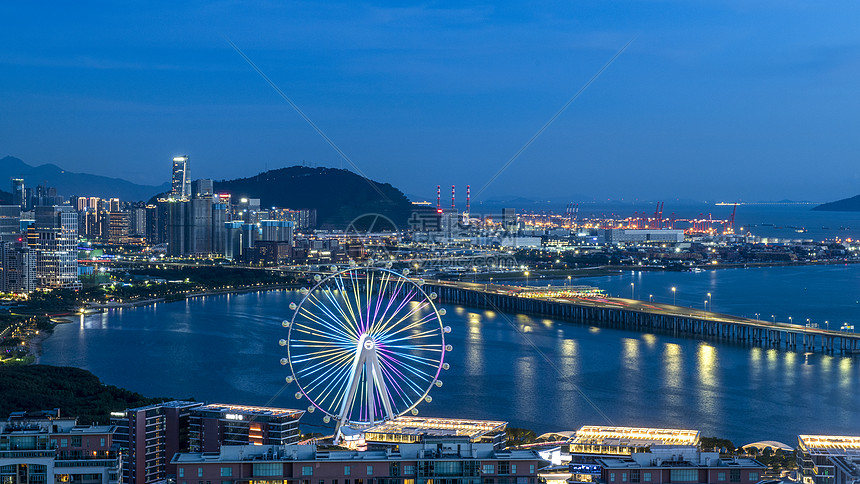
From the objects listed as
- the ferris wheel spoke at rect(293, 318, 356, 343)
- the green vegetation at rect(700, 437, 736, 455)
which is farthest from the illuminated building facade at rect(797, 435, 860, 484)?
the ferris wheel spoke at rect(293, 318, 356, 343)

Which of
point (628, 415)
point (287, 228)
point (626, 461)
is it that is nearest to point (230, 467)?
point (626, 461)

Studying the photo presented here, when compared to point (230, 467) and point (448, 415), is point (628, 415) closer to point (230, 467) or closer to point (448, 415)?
point (448, 415)

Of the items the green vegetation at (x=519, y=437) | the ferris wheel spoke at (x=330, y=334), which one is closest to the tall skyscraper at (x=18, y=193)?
the ferris wheel spoke at (x=330, y=334)

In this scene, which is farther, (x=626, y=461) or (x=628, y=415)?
(x=628, y=415)

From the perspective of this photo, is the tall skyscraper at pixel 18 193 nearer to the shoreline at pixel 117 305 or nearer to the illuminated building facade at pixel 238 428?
the shoreline at pixel 117 305

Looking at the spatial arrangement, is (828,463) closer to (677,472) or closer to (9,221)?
(677,472)
